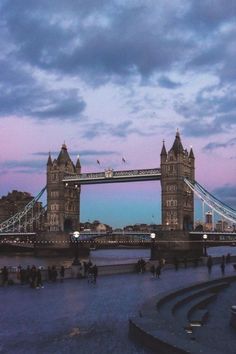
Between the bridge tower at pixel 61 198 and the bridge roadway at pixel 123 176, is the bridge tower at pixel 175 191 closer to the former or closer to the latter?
the bridge roadway at pixel 123 176

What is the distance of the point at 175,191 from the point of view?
368 ft

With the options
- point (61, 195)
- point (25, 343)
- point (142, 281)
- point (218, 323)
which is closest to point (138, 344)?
point (25, 343)

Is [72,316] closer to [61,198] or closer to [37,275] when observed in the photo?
[37,275]

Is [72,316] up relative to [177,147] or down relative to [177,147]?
down

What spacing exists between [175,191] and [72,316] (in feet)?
316

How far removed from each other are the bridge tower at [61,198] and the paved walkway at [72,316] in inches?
3868

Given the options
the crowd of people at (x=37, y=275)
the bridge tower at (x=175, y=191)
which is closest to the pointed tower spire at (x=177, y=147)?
the bridge tower at (x=175, y=191)

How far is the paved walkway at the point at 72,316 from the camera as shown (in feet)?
42.0

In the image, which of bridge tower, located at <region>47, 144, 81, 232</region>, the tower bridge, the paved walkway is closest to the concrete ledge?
the paved walkway

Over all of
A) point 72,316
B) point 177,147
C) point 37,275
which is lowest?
point 72,316

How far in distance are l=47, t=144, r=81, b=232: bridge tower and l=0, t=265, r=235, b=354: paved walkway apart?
98.2 meters

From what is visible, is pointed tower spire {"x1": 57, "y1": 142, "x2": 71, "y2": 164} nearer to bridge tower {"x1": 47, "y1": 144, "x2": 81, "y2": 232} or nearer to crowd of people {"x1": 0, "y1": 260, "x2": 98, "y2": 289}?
bridge tower {"x1": 47, "y1": 144, "x2": 81, "y2": 232}

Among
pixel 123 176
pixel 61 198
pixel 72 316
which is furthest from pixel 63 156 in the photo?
pixel 72 316

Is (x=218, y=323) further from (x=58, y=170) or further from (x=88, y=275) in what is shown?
(x=58, y=170)
